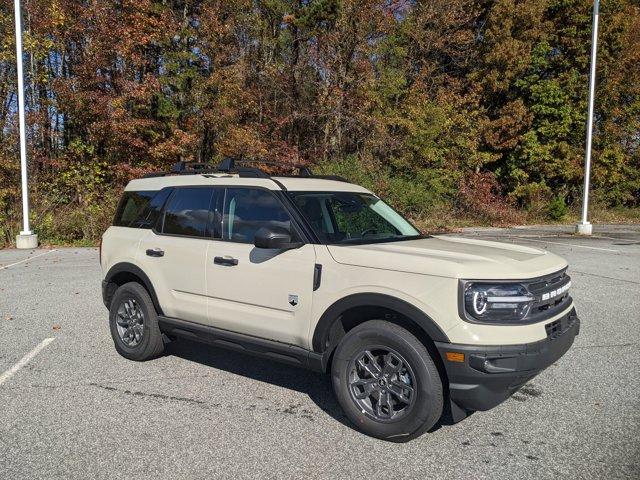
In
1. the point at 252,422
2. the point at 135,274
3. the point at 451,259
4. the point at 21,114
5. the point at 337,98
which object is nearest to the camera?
the point at 451,259

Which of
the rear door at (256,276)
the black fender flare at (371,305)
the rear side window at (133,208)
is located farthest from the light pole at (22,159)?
the black fender flare at (371,305)

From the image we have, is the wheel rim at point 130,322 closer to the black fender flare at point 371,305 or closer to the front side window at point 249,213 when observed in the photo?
the front side window at point 249,213

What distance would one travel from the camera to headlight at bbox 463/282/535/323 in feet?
10.6

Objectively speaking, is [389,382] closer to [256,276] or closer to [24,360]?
[256,276]

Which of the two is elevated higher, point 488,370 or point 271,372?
point 488,370

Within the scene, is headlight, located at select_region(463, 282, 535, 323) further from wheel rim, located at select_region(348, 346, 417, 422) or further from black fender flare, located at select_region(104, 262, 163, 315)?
black fender flare, located at select_region(104, 262, 163, 315)

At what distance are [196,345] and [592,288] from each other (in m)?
6.76

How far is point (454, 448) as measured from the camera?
3.45 m

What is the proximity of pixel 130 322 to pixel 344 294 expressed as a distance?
2.62 m

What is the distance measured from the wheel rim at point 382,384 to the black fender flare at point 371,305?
27 cm

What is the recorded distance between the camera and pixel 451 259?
3479 millimetres

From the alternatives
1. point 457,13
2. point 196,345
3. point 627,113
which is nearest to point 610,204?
point 627,113

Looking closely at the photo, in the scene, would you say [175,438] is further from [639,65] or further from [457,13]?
[639,65]

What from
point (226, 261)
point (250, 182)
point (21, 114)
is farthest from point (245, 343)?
point (21, 114)
